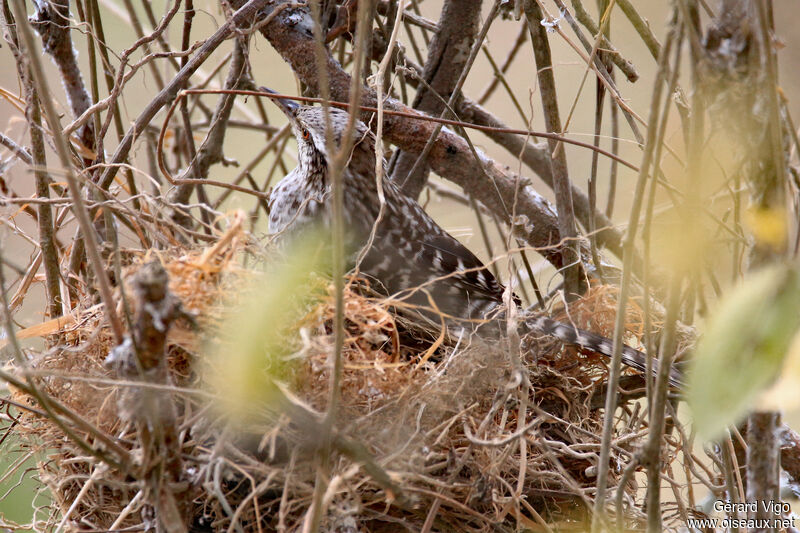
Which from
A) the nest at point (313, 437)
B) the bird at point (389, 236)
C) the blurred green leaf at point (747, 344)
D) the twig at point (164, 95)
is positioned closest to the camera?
the blurred green leaf at point (747, 344)

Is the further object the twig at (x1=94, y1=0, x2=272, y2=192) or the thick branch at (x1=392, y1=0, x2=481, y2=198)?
the thick branch at (x1=392, y1=0, x2=481, y2=198)

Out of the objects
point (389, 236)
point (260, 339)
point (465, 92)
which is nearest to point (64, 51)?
point (389, 236)

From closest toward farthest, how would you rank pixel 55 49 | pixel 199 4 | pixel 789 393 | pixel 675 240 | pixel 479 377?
pixel 789 393
pixel 675 240
pixel 479 377
pixel 55 49
pixel 199 4

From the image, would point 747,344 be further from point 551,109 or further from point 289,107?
point 289,107

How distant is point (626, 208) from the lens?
5.68 feet

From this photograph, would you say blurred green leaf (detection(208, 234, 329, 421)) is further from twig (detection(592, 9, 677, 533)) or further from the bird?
the bird

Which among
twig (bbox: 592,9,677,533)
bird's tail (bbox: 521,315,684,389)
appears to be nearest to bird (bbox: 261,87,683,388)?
bird's tail (bbox: 521,315,684,389)

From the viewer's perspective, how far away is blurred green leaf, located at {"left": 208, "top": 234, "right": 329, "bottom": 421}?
2.90 ft

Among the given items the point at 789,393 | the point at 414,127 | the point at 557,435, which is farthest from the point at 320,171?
the point at 789,393

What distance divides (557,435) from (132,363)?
107 cm

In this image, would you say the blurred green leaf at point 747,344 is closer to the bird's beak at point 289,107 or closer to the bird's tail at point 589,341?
the bird's tail at point 589,341

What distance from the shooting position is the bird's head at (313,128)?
2174 mm

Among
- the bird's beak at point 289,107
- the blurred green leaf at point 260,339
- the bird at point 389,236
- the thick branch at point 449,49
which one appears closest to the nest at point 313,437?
the blurred green leaf at point 260,339

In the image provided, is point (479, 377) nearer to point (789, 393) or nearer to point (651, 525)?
point (651, 525)
